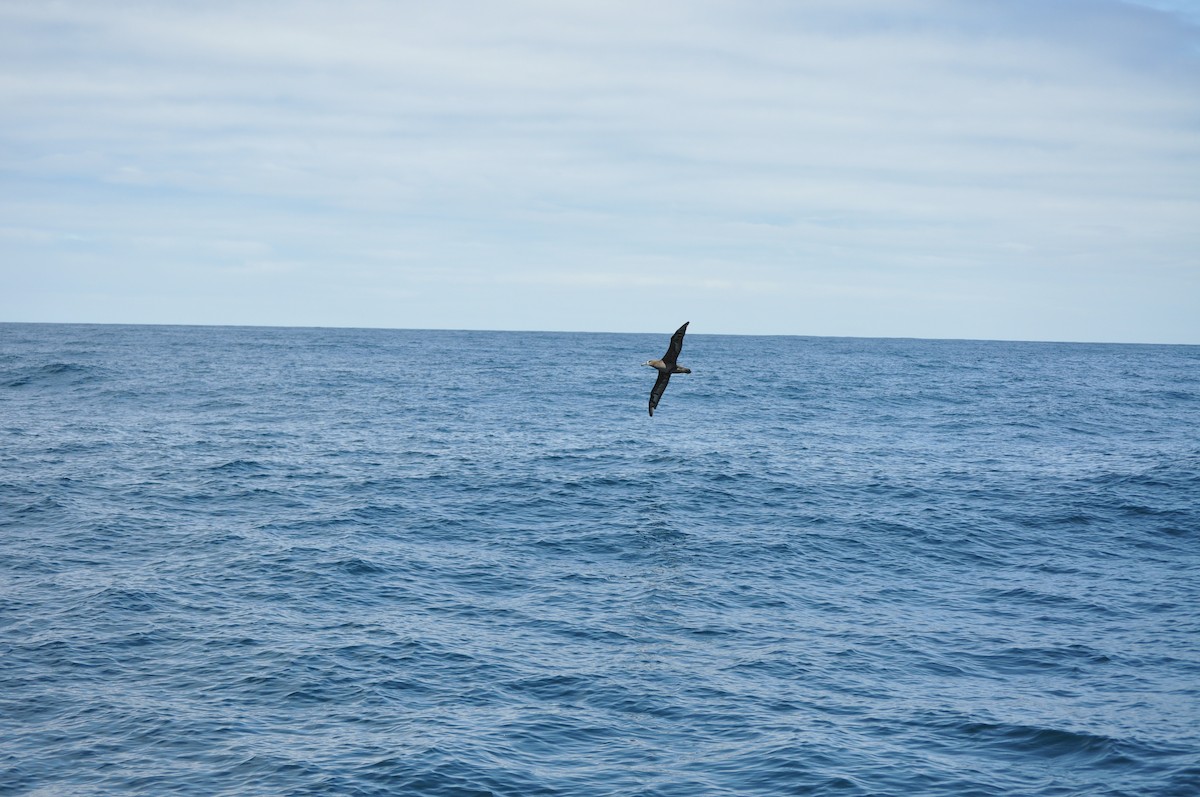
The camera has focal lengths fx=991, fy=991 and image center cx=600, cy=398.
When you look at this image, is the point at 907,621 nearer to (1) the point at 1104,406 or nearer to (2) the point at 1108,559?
(2) the point at 1108,559

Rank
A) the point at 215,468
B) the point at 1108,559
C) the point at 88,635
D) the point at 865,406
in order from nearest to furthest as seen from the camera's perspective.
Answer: the point at 88,635 < the point at 1108,559 < the point at 215,468 < the point at 865,406

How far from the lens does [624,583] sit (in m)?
39.6

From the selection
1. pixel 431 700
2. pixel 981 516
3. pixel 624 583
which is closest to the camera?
pixel 431 700

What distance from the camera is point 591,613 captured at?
35.8m

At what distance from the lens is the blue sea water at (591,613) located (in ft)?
81.7

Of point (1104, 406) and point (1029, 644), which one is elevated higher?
point (1104, 406)

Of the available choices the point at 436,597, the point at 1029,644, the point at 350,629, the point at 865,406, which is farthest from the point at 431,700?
the point at 865,406

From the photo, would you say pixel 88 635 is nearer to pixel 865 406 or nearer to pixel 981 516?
pixel 981 516

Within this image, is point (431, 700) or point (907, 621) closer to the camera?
point (431, 700)

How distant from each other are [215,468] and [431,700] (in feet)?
121

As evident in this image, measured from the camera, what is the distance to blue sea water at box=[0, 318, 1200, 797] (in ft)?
81.7

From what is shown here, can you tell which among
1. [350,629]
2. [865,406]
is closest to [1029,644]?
[350,629]

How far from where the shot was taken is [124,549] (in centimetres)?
4191

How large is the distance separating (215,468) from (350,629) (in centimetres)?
3055
